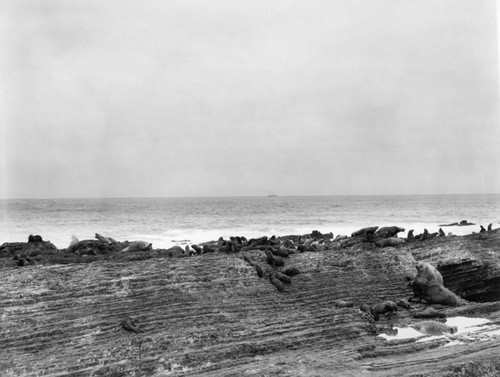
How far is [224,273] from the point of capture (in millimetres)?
11773

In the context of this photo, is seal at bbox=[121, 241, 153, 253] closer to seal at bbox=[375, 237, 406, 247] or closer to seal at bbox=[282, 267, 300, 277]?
seal at bbox=[282, 267, 300, 277]

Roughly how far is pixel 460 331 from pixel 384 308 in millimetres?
1807

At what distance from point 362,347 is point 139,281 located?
5855 mm

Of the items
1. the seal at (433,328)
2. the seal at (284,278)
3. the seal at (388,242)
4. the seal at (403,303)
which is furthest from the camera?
the seal at (388,242)

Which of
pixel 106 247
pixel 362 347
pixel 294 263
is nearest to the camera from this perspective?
pixel 362 347

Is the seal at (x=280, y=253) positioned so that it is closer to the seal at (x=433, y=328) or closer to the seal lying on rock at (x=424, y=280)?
the seal lying on rock at (x=424, y=280)

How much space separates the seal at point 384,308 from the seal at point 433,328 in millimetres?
920

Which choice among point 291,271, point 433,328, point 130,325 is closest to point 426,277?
point 433,328

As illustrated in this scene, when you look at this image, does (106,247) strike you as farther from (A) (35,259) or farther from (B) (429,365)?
(B) (429,365)

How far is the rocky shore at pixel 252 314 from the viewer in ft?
24.4

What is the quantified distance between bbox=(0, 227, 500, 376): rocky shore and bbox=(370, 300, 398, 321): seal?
3cm

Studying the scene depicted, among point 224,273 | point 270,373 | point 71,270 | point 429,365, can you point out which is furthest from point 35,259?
point 429,365

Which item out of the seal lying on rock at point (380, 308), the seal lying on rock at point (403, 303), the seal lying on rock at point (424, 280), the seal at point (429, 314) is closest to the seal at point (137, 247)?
the seal lying on rock at point (380, 308)

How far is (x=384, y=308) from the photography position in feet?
34.0
